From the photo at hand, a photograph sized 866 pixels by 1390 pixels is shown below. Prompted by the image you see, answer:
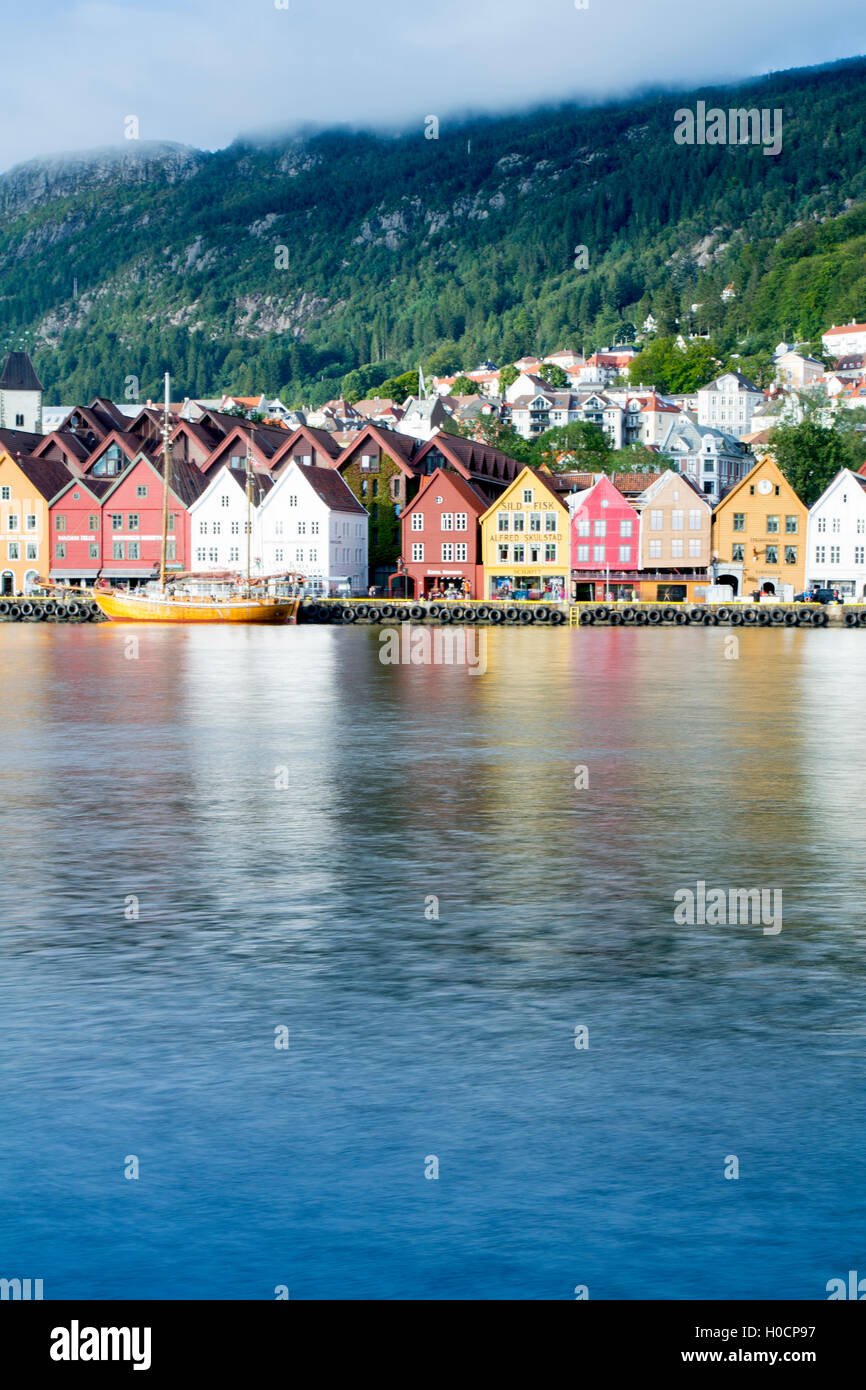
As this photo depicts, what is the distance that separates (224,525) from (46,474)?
1856 centimetres

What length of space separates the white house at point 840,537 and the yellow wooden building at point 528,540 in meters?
19.9

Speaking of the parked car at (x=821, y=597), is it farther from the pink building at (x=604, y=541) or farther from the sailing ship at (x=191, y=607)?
the sailing ship at (x=191, y=607)

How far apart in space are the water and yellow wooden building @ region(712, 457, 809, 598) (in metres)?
100

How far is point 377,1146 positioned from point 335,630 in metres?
93.8

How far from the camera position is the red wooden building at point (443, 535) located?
126m

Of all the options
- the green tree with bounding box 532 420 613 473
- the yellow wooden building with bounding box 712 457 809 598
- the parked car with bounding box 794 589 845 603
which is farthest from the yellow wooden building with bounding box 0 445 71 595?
the parked car with bounding box 794 589 845 603

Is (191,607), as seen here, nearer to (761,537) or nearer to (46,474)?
(46,474)

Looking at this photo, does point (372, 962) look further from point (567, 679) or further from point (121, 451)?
point (121, 451)

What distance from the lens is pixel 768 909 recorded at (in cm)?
1530

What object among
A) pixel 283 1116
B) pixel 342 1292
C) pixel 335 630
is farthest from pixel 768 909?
pixel 335 630

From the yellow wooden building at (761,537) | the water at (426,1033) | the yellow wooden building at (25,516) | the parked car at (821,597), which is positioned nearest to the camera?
the water at (426,1033)

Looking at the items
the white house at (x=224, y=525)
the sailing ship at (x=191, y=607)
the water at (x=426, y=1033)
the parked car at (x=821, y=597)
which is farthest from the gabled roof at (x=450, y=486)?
the water at (x=426, y=1033)

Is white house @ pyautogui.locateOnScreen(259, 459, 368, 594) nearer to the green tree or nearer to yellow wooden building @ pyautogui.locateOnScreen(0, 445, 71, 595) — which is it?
yellow wooden building @ pyautogui.locateOnScreen(0, 445, 71, 595)

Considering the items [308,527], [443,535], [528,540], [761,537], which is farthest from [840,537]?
[308,527]
